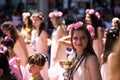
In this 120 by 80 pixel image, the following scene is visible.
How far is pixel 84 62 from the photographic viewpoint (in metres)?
3.21

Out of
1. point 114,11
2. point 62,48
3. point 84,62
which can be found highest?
point 84,62

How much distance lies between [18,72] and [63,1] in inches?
466

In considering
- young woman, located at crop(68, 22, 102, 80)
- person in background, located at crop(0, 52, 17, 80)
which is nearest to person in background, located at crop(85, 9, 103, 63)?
young woman, located at crop(68, 22, 102, 80)

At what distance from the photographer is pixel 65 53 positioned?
23.9 feet

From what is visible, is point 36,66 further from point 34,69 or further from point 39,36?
point 39,36

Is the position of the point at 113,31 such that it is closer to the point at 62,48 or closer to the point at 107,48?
the point at 107,48

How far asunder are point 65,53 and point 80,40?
3980 millimetres

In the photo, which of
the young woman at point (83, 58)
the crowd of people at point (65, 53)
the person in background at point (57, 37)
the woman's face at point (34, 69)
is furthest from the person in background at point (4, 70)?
the person in background at point (57, 37)

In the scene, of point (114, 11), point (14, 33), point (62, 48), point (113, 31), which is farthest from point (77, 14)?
point (113, 31)

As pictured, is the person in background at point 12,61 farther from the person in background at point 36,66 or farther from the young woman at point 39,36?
the young woman at point 39,36

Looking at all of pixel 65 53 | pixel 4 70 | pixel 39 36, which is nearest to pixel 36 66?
pixel 4 70

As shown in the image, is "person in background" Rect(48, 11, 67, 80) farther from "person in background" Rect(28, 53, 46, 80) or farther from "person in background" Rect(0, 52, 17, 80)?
"person in background" Rect(0, 52, 17, 80)

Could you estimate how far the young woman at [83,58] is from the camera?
3.16m

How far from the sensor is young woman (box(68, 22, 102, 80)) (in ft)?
10.4
